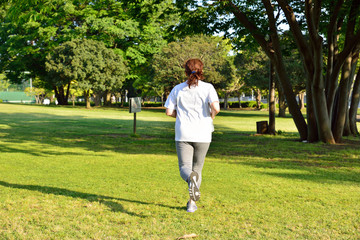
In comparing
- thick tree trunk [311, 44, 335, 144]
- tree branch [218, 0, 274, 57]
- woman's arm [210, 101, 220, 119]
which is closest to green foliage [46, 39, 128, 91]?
tree branch [218, 0, 274, 57]

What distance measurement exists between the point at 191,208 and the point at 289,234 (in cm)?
135

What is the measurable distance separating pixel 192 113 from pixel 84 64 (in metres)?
41.8

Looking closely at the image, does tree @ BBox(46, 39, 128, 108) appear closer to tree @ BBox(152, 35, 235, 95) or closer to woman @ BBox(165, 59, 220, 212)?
tree @ BBox(152, 35, 235, 95)

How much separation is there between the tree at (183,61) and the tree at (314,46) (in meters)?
28.4

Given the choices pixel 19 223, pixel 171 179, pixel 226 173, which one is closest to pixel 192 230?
pixel 19 223

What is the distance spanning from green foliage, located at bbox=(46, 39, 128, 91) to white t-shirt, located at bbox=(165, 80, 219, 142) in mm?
40223

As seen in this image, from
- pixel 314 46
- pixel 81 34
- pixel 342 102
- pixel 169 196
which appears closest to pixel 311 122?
pixel 342 102

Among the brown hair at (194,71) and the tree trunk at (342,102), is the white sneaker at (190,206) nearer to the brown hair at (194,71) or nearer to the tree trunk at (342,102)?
the brown hair at (194,71)

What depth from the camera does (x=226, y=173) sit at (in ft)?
28.0

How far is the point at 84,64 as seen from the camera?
4509cm

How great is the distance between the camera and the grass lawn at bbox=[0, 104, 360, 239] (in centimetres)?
457

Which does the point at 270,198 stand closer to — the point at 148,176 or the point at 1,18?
the point at 148,176

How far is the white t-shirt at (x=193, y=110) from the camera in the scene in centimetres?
512

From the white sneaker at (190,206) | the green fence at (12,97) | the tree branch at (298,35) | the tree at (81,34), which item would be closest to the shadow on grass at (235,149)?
the tree branch at (298,35)
